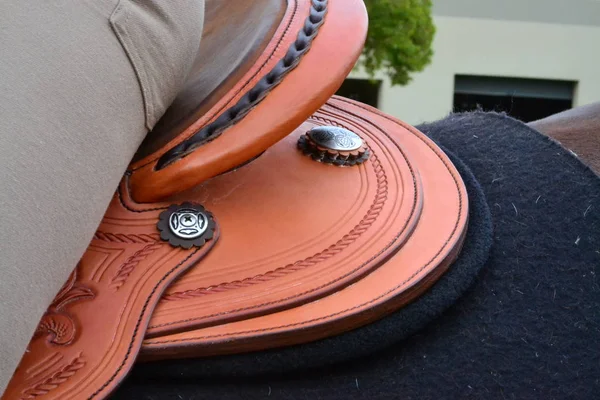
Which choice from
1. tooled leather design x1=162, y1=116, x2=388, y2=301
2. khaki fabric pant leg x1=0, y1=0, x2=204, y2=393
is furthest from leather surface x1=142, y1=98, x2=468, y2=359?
khaki fabric pant leg x1=0, y1=0, x2=204, y2=393

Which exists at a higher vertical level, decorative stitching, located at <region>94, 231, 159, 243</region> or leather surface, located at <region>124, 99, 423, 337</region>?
decorative stitching, located at <region>94, 231, 159, 243</region>

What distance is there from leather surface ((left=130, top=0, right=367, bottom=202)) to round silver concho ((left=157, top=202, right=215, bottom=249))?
22 millimetres

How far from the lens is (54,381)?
20.6 inches

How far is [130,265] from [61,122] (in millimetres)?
142

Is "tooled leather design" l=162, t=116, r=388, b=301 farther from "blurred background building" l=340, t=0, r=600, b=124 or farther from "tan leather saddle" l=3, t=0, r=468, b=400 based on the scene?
"blurred background building" l=340, t=0, r=600, b=124

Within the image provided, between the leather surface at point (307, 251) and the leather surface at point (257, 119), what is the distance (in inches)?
1.5

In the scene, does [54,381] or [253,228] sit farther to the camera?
[253,228]

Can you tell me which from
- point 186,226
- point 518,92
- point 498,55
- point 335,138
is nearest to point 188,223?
point 186,226

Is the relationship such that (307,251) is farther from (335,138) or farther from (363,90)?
(363,90)

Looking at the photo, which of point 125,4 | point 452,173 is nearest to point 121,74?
point 125,4

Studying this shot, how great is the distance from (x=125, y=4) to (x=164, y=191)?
172 millimetres

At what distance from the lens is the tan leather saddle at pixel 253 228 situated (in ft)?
1.82

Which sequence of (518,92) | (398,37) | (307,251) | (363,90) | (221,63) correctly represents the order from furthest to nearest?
(518,92)
(363,90)
(398,37)
(221,63)
(307,251)

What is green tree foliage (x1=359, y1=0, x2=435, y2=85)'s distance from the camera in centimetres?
610
